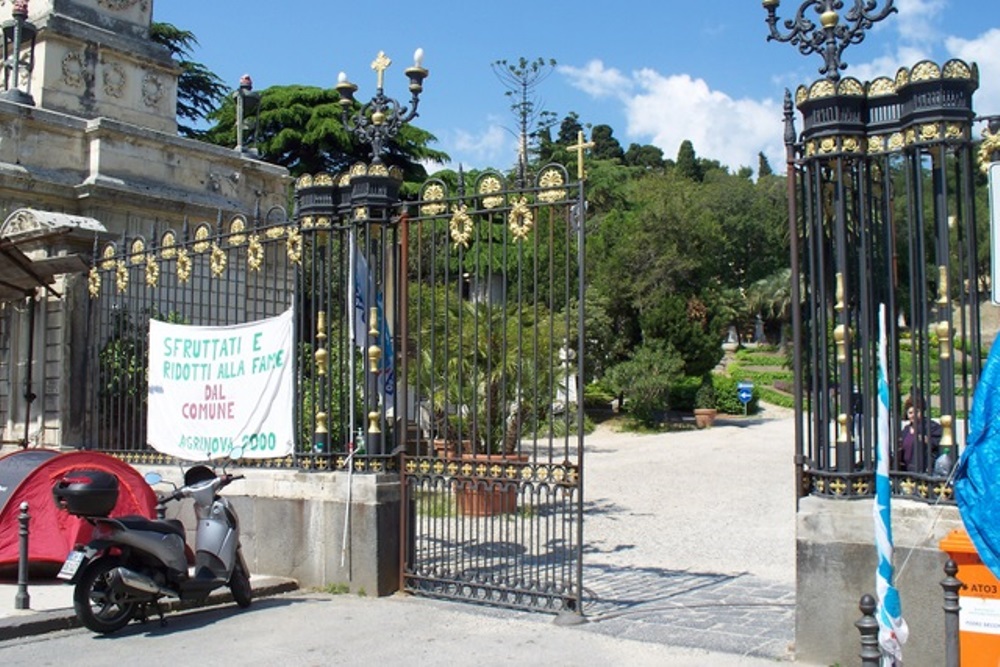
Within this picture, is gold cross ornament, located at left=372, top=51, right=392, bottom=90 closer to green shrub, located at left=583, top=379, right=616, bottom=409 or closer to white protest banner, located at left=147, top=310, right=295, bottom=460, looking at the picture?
white protest banner, located at left=147, top=310, right=295, bottom=460

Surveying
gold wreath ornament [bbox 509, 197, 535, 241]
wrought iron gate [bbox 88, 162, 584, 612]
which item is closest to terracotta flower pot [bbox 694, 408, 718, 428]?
wrought iron gate [bbox 88, 162, 584, 612]

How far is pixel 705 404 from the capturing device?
33.9 m

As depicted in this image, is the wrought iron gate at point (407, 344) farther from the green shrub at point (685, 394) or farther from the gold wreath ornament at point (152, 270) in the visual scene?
the green shrub at point (685, 394)

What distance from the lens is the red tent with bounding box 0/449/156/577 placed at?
8.97 m

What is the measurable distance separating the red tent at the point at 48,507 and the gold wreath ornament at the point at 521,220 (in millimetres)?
4346

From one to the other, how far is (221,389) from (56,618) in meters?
2.89

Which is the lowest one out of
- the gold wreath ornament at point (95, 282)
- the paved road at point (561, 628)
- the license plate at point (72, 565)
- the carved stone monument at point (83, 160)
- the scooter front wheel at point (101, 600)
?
the paved road at point (561, 628)

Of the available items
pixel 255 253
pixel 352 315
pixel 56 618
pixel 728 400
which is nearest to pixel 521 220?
pixel 352 315

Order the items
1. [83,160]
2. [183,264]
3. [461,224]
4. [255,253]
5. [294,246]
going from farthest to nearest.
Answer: [83,160], [183,264], [255,253], [294,246], [461,224]

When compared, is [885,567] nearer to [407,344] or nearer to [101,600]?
[407,344]

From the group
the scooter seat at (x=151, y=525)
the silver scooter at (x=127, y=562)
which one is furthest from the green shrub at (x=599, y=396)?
the scooter seat at (x=151, y=525)

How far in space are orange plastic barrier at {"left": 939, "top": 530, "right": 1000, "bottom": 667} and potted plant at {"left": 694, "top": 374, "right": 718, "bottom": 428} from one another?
2741 centimetres

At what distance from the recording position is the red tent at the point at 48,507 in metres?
8.97

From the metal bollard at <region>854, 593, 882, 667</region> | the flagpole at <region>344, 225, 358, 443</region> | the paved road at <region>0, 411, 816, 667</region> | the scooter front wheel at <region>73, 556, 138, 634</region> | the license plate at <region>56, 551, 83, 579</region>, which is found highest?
the flagpole at <region>344, 225, 358, 443</region>
